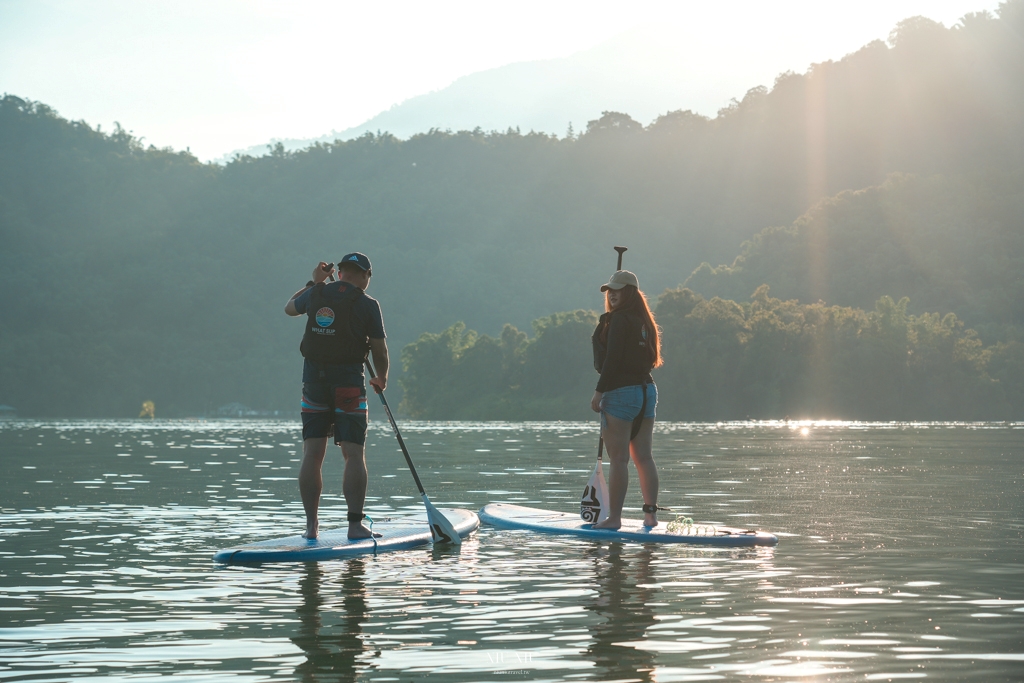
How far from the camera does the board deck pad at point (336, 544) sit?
960cm

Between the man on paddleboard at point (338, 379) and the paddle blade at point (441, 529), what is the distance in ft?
1.81

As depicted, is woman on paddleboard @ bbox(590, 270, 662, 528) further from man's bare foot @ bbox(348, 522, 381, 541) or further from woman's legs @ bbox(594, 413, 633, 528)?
man's bare foot @ bbox(348, 522, 381, 541)

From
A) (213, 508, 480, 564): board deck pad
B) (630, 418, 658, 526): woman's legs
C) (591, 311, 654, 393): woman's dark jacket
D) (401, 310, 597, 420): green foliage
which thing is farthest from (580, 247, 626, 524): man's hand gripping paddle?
(401, 310, 597, 420): green foliage

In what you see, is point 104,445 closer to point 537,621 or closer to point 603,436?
point 603,436

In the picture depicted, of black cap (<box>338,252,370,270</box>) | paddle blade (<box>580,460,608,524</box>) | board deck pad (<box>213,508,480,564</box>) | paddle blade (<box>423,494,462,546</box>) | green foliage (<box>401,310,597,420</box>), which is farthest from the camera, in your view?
green foliage (<box>401,310,597,420</box>)

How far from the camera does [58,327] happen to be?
467ft

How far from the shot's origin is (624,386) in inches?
455

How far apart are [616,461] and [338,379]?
8.48 feet

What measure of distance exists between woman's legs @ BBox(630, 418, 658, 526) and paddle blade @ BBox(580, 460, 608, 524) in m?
0.35

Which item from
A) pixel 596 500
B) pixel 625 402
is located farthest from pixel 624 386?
pixel 596 500

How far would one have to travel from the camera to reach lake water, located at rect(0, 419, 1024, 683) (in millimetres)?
6219

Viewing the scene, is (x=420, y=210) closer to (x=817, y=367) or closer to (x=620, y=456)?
(x=817, y=367)

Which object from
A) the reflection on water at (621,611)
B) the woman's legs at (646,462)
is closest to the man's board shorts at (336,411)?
the reflection on water at (621,611)

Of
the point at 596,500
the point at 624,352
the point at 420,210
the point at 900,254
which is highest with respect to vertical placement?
the point at 420,210
